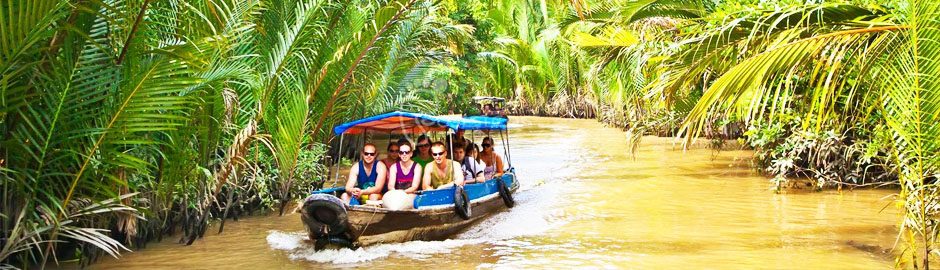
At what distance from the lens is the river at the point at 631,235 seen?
8969 millimetres

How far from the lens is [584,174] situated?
1778cm

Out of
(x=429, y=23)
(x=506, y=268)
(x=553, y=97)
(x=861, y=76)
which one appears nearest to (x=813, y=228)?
(x=506, y=268)

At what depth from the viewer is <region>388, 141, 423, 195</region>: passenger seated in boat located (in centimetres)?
1068

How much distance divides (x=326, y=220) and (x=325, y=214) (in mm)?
75

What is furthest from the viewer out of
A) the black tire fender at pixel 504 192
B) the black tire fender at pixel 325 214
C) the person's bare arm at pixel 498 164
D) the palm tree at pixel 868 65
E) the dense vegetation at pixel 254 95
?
the person's bare arm at pixel 498 164

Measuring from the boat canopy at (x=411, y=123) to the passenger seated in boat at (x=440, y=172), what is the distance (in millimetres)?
310

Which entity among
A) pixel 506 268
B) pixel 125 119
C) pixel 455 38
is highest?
pixel 455 38

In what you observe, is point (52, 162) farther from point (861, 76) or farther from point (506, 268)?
point (861, 76)

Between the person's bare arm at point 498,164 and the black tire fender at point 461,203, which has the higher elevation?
the person's bare arm at point 498,164

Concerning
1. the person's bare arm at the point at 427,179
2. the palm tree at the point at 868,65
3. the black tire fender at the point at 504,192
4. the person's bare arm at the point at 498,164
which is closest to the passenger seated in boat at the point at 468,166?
the black tire fender at the point at 504,192

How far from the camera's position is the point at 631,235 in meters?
10.5

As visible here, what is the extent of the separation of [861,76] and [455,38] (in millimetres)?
10009

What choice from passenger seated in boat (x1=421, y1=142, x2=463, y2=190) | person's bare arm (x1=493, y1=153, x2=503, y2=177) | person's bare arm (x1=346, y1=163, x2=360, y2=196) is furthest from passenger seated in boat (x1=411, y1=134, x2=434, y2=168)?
person's bare arm (x1=493, y1=153, x2=503, y2=177)

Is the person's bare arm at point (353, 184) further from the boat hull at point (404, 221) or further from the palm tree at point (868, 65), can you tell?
the palm tree at point (868, 65)
